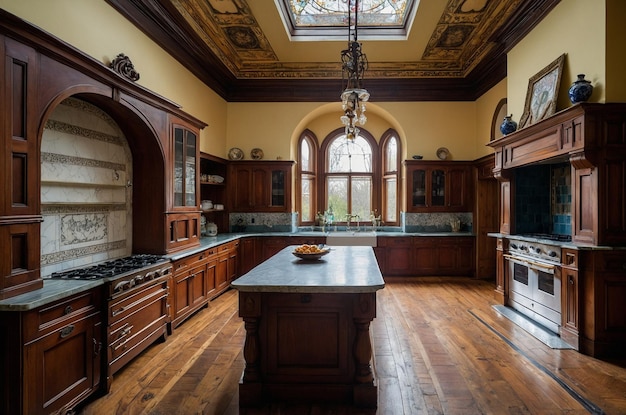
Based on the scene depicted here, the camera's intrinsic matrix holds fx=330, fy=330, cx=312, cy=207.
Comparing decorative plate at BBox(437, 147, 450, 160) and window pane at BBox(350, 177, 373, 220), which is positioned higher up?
decorative plate at BBox(437, 147, 450, 160)

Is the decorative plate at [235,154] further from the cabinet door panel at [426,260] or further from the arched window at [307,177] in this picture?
the cabinet door panel at [426,260]

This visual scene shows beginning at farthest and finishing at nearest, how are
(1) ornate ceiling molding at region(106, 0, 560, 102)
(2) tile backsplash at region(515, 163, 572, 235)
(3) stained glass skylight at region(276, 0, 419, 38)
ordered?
(3) stained glass skylight at region(276, 0, 419, 38) < (2) tile backsplash at region(515, 163, 572, 235) < (1) ornate ceiling molding at region(106, 0, 560, 102)

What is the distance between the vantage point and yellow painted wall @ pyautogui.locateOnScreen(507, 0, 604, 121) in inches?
129

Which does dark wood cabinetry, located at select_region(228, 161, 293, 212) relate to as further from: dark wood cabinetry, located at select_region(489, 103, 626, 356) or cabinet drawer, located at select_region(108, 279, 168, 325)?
dark wood cabinetry, located at select_region(489, 103, 626, 356)

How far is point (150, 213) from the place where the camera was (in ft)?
13.0

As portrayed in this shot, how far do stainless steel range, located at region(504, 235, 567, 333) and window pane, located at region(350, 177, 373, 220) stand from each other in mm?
3456

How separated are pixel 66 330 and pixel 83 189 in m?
1.55

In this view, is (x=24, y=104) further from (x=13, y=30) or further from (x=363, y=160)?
(x=363, y=160)

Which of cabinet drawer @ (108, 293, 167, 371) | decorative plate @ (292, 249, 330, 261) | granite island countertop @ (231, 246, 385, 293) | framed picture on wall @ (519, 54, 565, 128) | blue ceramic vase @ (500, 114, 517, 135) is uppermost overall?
framed picture on wall @ (519, 54, 565, 128)

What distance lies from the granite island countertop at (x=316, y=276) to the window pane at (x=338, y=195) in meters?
4.24

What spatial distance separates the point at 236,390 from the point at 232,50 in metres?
5.50

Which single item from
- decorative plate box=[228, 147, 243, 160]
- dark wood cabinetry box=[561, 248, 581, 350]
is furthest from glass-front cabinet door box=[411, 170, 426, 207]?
decorative plate box=[228, 147, 243, 160]

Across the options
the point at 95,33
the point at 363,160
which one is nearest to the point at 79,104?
the point at 95,33

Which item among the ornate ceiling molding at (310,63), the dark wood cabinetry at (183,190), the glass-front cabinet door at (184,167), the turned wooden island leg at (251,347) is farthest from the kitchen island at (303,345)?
the ornate ceiling molding at (310,63)
